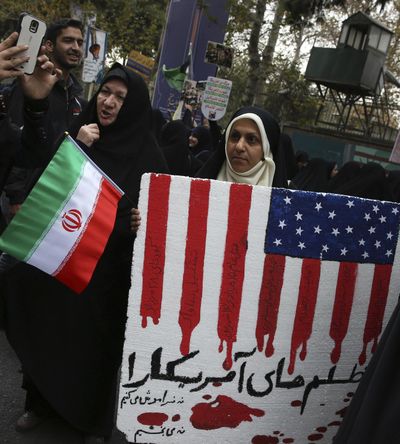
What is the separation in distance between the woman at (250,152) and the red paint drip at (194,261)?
2.78 ft

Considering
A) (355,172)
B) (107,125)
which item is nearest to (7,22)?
(355,172)

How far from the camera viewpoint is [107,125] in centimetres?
286

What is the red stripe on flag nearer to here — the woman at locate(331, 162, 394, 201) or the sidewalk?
the sidewalk

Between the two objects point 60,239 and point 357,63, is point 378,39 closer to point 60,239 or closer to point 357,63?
point 357,63

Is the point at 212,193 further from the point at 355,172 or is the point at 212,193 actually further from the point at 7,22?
the point at 7,22

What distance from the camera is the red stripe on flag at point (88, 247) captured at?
2102 mm

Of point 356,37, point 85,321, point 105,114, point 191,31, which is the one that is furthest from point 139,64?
point 356,37

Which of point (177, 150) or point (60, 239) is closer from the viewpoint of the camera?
point (60, 239)

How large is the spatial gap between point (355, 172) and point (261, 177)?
4482 mm

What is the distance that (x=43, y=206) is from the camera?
211 centimetres

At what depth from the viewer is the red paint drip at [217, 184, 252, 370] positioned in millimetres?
1829

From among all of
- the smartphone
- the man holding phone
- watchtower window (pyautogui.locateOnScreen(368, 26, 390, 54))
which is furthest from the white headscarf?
watchtower window (pyautogui.locateOnScreen(368, 26, 390, 54))

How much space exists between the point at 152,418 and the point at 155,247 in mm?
557

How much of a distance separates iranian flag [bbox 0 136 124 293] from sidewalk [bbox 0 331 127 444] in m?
1.09
